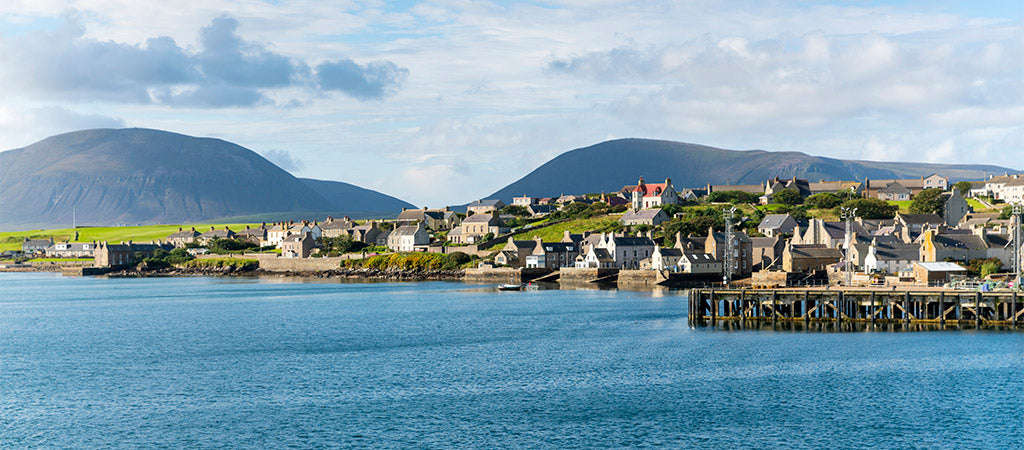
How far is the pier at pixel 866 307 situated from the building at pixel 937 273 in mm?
10278

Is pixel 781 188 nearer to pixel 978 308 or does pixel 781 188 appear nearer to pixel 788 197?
pixel 788 197

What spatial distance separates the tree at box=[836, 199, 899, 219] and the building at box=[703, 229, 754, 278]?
32.2 metres

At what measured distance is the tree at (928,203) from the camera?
137000 millimetres

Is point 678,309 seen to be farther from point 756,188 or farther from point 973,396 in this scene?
point 756,188

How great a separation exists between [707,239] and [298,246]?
7272cm

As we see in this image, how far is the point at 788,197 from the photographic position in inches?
6176

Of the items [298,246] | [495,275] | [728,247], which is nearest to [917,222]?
[728,247]

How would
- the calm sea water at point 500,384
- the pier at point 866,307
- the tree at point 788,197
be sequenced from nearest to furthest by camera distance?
1. the calm sea water at point 500,384
2. the pier at point 866,307
3. the tree at point 788,197

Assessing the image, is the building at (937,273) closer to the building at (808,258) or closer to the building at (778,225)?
the building at (808,258)

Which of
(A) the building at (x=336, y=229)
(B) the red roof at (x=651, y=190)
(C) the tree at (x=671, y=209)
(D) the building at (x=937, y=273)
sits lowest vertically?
(D) the building at (x=937, y=273)

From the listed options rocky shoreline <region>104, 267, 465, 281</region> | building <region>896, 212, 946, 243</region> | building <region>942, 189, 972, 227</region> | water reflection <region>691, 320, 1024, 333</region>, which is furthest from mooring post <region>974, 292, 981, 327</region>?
building <region>942, 189, 972, 227</region>

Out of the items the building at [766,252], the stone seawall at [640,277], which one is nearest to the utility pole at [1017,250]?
the building at [766,252]

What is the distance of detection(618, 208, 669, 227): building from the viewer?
457 ft

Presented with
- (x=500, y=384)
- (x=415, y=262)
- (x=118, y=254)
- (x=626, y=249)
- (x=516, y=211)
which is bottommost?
(x=500, y=384)
